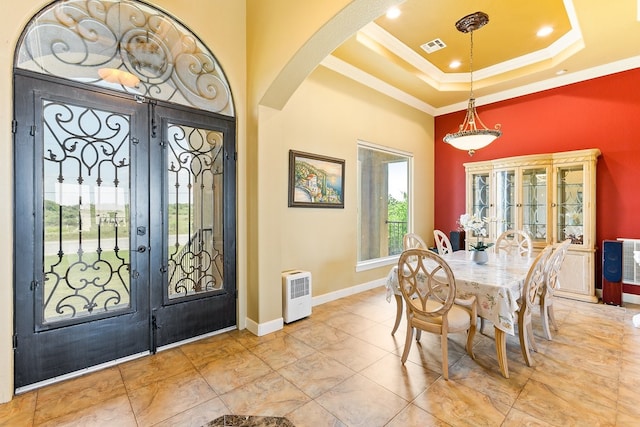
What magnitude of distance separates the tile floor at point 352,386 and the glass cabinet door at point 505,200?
82.7 inches

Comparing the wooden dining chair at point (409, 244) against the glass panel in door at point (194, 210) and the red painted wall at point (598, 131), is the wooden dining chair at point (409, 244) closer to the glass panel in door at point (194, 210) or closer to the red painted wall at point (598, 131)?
the glass panel in door at point (194, 210)

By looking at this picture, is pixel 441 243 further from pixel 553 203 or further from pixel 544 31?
pixel 544 31

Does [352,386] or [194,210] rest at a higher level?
[194,210]

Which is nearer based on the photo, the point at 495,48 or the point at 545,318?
the point at 545,318

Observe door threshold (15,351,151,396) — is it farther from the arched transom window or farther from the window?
the window

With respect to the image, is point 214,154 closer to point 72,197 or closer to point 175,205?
point 175,205

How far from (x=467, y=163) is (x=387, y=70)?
226cm

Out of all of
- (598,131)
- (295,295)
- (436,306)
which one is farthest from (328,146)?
(598,131)

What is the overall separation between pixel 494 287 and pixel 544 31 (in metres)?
3.54

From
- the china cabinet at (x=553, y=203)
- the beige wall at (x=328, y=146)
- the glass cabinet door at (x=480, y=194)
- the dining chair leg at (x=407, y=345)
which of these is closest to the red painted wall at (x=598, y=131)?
the china cabinet at (x=553, y=203)

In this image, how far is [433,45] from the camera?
13.3 feet

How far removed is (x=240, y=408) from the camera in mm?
1971

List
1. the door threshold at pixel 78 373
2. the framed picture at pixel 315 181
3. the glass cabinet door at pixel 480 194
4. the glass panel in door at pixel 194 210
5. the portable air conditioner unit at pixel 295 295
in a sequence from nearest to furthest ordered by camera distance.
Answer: the door threshold at pixel 78 373
the glass panel in door at pixel 194 210
the portable air conditioner unit at pixel 295 295
the framed picture at pixel 315 181
the glass cabinet door at pixel 480 194

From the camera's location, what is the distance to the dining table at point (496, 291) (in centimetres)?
224
